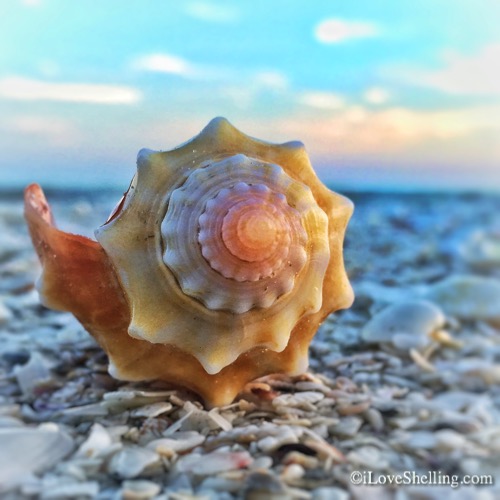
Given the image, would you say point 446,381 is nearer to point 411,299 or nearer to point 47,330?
point 411,299

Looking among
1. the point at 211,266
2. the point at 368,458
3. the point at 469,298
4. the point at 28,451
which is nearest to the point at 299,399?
the point at 368,458

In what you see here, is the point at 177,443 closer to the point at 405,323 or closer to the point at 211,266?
the point at 211,266

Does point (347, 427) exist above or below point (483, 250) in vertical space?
below

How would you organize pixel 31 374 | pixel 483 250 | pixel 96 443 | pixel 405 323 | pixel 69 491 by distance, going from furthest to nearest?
pixel 483 250, pixel 405 323, pixel 31 374, pixel 96 443, pixel 69 491

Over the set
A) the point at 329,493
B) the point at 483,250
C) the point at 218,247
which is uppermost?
the point at 218,247

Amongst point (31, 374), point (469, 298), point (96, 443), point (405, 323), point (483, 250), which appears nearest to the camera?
point (96, 443)

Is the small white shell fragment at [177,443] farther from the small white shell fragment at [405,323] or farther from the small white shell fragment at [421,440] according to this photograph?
the small white shell fragment at [405,323]

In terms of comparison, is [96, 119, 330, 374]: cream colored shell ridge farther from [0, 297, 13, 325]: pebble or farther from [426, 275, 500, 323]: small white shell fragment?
[426, 275, 500, 323]: small white shell fragment
